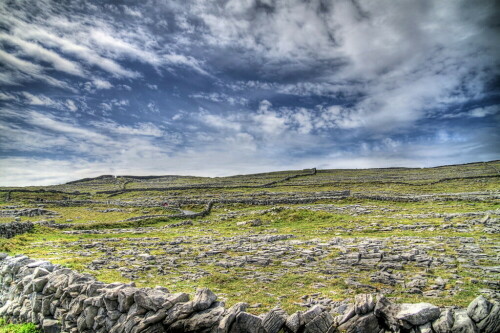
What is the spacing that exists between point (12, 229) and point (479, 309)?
46.3 m

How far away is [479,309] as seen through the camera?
7.41m

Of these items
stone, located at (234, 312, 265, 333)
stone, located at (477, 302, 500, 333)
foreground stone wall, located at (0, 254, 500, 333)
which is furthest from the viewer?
stone, located at (234, 312, 265, 333)

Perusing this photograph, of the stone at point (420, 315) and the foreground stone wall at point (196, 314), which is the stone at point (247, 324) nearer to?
the foreground stone wall at point (196, 314)

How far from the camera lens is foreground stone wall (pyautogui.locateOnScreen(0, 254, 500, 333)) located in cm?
766

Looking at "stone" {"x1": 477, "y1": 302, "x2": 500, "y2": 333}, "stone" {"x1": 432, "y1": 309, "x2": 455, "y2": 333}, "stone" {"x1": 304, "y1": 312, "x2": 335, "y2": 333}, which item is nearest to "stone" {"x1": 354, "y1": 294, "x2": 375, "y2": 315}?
"stone" {"x1": 304, "y1": 312, "x2": 335, "y2": 333}

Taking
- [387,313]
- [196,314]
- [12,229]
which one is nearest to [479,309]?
[387,313]

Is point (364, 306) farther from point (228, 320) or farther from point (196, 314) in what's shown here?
point (196, 314)

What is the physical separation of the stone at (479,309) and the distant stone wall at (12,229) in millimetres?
44870

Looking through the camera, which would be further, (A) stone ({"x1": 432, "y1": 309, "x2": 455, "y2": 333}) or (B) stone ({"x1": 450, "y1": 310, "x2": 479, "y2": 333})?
(A) stone ({"x1": 432, "y1": 309, "x2": 455, "y2": 333})

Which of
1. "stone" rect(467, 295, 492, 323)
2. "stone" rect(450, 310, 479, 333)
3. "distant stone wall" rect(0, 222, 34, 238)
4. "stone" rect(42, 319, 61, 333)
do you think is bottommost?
"stone" rect(42, 319, 61, 333)

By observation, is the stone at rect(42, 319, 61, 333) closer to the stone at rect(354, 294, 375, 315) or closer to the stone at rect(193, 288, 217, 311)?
the stone at rect(193, 288, 217, 311)

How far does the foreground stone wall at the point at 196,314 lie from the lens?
7656 mm

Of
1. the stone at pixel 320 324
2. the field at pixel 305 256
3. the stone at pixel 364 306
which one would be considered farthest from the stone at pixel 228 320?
the field at pixel 305 256

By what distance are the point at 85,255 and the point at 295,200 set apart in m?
39.1
